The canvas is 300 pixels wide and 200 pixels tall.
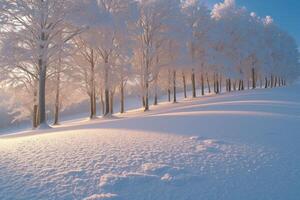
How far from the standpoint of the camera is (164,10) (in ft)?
87.8

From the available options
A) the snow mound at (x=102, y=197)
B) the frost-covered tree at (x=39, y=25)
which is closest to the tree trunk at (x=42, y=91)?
the frost-covered tree at (x=39, y=25)

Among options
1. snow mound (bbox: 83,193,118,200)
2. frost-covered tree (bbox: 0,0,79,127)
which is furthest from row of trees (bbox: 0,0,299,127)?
snow mound (bbox: 83,193,118,200)

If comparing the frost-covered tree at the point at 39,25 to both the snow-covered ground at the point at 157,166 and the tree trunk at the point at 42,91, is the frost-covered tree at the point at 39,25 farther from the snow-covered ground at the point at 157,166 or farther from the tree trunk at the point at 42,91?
the snow-covered ground at the point at 157,166

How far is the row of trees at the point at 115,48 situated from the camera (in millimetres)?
15680

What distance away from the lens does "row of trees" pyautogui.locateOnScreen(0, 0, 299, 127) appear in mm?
15680

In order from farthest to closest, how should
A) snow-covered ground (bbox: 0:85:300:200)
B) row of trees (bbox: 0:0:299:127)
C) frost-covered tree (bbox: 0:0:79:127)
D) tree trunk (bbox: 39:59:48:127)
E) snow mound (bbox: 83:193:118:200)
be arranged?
tree trunk (bbox: 39:59:48:127), row of trees (bbox: 0:0:299:127), frost-covered tree (bbox: 0:0:79:127), snow-covered ground (bbox: 0:85:300:200), snow mound (bbox: 83:193:118:200)

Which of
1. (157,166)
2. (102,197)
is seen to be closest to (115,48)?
(157,166)

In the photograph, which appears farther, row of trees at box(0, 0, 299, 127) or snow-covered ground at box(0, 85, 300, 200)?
row of trees at box(0, 0, 299, 127)

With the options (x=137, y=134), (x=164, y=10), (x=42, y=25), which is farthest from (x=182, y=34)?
(x=137, y=134)

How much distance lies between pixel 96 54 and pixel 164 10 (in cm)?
826

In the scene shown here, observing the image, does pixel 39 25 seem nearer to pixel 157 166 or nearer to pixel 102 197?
pixel 157 166

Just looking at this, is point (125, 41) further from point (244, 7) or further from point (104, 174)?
point (244, 7)

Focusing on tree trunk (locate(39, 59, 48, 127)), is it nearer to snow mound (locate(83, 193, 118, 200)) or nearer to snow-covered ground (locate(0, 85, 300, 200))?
snow-covered ground (locate(0, 85, 300, 200))

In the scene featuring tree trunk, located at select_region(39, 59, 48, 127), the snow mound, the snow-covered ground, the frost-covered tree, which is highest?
the frost-covered tree
